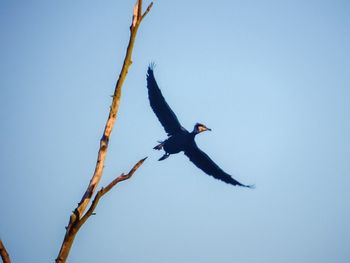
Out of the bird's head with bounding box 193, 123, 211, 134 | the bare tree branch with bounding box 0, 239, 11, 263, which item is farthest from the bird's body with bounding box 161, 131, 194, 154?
the bare tree branch with bounding box 0, 239, 11, 263

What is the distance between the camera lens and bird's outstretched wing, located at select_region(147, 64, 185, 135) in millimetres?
9867

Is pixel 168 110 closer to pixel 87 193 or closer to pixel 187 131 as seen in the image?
pixel 187 131

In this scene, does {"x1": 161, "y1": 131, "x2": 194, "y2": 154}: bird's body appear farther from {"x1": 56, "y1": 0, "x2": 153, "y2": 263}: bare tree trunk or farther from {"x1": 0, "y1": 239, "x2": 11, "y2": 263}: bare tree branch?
{"x1": 0, "y1": 239, "x2": 11, "y2": 263}: bare tree branch

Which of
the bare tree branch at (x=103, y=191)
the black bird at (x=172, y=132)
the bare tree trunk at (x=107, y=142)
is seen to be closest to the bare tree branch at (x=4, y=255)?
the bare tree trunk at (x=107, y=142)

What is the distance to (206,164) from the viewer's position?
418 inches

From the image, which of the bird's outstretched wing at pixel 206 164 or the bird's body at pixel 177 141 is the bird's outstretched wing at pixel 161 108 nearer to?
the bird's body at pixel 177 141

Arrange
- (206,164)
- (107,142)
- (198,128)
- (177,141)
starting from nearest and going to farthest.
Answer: (107,142) < (177,141) < (198,128) < (206,164)

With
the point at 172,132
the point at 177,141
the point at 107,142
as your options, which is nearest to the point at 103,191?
the point at 107,142

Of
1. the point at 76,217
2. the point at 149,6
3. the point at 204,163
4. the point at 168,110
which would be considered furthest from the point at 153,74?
the point at 76,217

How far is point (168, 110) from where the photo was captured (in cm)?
987

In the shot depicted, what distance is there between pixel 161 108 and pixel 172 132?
684 mm

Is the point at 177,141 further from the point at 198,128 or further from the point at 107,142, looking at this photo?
the point at 107,142

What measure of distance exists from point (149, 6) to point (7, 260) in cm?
325

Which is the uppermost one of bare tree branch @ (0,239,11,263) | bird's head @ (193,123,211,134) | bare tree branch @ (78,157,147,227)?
bird's head @ (193,123,211,134)
